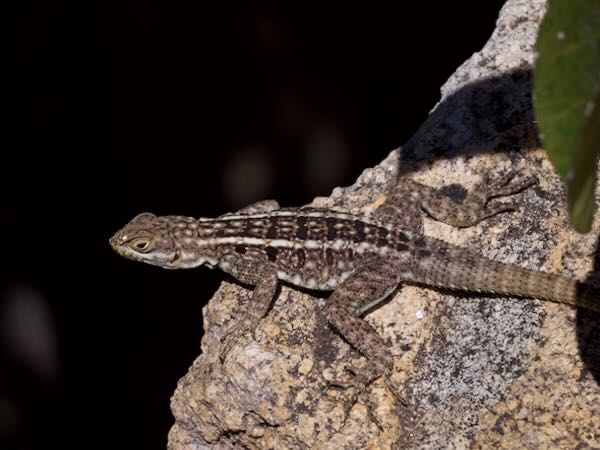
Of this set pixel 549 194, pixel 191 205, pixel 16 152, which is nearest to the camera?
pixel 549 194

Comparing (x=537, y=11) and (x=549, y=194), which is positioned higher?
(x=537, y=11)

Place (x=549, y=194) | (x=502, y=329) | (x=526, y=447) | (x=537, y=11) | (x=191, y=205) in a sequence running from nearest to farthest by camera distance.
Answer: (x=526, y=447)
(x=502, y=329)
(x=549, y=194)
(x=537, y=11)
(x=191, y=205)

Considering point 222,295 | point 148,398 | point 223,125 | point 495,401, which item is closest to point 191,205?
point 223,125

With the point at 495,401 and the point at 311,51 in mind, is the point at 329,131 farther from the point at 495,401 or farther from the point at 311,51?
the point at 495,401

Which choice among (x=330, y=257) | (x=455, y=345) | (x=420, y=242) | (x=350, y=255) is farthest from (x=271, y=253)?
(x=455, y=345)

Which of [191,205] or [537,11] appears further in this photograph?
[191,205]

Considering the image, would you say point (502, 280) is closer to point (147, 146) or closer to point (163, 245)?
point (163, 245)

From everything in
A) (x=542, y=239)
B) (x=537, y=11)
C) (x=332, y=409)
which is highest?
(x=537, y=11)

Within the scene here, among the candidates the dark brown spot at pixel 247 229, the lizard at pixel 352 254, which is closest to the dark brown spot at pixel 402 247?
the lizard at pixel 352 254
